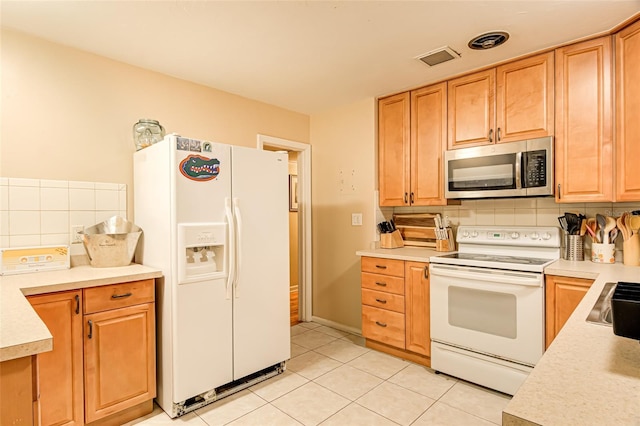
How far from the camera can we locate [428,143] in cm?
297

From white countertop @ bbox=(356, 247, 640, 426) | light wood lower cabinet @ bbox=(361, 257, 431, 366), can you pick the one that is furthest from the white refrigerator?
white countertop @ bbox=(356, 247, 640, 426)

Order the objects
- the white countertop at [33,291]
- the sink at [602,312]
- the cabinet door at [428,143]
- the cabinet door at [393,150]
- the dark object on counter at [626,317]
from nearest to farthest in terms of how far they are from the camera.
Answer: the dark object on counter at [626,317], the white countertop at [33,291], the sink at [602,312], the cabinet door at [428,143], the cabinet door at [393,150]

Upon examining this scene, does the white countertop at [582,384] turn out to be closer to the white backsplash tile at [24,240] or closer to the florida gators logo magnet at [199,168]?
the florida gators logo magnet at [199,168]

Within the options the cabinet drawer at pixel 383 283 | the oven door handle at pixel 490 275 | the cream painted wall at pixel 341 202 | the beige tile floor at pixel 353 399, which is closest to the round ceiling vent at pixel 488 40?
the cream painted wall at pixel 341 202

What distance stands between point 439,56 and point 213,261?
215 cm

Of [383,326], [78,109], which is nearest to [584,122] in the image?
[383,326]

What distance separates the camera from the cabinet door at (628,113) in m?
1.96

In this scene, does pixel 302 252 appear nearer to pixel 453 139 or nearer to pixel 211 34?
pixel 453 139

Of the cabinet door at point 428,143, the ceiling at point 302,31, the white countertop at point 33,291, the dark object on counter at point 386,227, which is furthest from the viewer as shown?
the dark object on counter at point 386,227

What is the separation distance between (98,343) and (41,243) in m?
0.80

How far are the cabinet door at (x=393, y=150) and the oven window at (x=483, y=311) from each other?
1.03 metres

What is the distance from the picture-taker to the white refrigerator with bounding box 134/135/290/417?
2.05 meters

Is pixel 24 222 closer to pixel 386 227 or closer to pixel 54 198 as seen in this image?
pixel 54 198

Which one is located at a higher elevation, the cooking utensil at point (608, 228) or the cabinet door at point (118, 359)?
the cooking utensil at point (608, 228)
